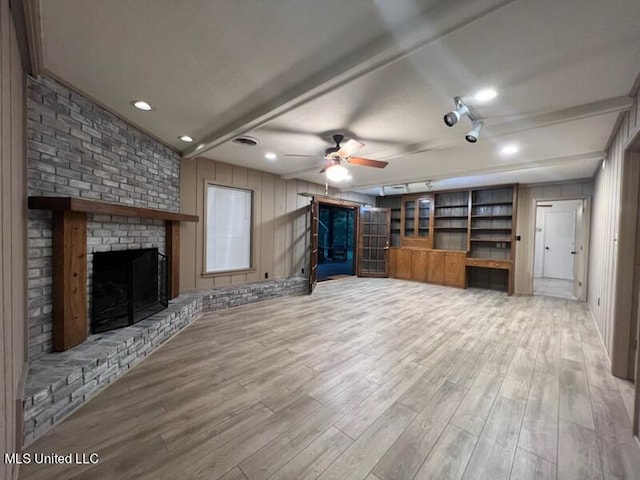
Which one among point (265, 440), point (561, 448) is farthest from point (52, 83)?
point (561, 448)

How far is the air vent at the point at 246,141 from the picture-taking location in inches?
134

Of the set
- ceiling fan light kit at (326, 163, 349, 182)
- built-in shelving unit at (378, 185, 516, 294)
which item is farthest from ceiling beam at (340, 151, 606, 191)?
ceiling fan light kit at (326, 163, 349, 182)

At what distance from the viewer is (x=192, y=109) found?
2.68m

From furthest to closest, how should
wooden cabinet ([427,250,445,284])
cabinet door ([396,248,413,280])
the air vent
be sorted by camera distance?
1. cabinet door ([396,248,413,280])
2. wooden cabinet ([427,250,445,284])
3. the air vent

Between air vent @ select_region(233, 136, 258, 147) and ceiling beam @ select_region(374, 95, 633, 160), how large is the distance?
217 cm

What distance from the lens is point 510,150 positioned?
3.62 m

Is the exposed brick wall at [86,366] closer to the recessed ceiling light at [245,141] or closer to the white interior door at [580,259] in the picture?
the recessed ceiling light at [245,141]

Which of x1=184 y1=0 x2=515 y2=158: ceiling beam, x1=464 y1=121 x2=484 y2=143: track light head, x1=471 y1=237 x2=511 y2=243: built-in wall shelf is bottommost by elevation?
x1=471 y1=237 x2=511 y2=243: built-in wall shelf

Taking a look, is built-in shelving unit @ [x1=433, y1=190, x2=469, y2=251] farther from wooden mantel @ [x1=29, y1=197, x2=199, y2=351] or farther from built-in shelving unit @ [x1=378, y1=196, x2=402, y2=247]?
wooden mantel @ [x1=29, y1=197, x2=199, y2=351]

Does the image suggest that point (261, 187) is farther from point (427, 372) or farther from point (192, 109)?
point (427, 372)

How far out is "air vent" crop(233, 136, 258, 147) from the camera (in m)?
3.40

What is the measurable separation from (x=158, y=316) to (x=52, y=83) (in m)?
2.41

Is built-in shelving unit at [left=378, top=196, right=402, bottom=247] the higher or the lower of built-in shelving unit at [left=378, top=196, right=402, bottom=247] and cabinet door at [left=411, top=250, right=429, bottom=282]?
the higher

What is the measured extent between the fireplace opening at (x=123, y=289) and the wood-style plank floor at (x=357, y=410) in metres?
0.53
